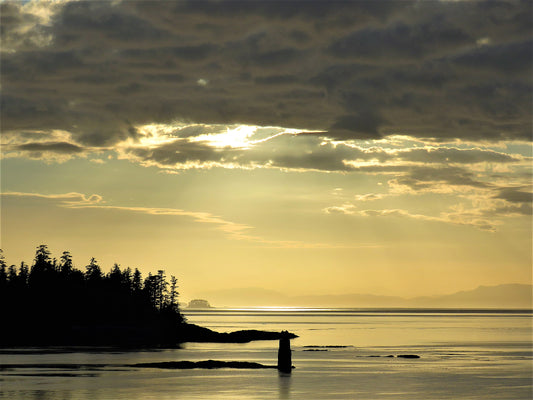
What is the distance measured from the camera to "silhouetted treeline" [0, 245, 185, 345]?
165m

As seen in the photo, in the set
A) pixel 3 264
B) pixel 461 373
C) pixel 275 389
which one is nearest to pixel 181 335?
pixel 3 264

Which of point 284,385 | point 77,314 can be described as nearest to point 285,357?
point 284,385

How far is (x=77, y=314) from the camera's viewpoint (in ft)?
574

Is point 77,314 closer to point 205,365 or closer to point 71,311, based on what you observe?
point 71,311

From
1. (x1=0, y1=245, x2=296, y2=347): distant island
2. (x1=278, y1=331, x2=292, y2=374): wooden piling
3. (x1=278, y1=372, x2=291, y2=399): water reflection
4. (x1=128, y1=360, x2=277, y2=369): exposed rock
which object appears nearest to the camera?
(x1=278, y1=372, x2=291, y2=399): water reflection

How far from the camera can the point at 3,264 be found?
18862 cm

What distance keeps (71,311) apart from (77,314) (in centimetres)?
152

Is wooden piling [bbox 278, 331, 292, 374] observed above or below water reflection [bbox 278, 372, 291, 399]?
above

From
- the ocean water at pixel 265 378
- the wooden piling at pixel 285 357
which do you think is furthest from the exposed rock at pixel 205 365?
the wooden piling at pixel 285 357

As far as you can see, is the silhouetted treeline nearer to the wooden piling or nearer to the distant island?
the distant island

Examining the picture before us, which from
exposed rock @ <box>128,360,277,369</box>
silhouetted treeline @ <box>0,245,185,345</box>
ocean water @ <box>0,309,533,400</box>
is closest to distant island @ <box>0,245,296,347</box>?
silhouetted treeline @ <box>0,245,185,345</box>

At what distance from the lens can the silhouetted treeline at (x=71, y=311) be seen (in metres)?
165

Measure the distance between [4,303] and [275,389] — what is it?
109 metres

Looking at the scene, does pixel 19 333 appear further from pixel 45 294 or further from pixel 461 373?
pixel 461 373
